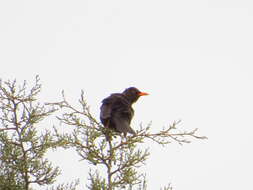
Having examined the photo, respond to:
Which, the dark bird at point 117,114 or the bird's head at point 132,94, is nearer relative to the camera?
the dark bird at point 117,114

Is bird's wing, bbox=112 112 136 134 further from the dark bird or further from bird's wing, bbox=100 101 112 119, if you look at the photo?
bird's wing, bbox=100 101 112 119

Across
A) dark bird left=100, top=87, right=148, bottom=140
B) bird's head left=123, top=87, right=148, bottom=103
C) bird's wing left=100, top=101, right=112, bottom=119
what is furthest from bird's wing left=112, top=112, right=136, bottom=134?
bird's head left=123, top=87, right=148, bottom=103

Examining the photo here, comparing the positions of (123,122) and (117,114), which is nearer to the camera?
(123,122)

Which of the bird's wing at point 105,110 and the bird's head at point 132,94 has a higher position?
the bird's head at point 132,94

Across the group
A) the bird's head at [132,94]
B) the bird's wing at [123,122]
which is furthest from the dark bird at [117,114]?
the bird's head at [132,94]

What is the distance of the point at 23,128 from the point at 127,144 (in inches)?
71.4

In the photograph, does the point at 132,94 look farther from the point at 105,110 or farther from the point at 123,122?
the point at 123,122

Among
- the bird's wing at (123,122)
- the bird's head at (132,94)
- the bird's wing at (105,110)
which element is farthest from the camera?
the bird's head at (132,94)

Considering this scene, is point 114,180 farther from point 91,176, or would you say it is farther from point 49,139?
point 49,139

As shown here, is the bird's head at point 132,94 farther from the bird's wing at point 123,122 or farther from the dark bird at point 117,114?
the bird's wing at point 123,122

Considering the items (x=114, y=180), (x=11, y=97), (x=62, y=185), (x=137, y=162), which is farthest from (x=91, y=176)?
(x=11, y=97)

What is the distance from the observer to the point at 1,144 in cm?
724

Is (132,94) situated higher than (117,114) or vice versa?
(132,94)

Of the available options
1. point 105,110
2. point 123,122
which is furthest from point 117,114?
point 123,122
